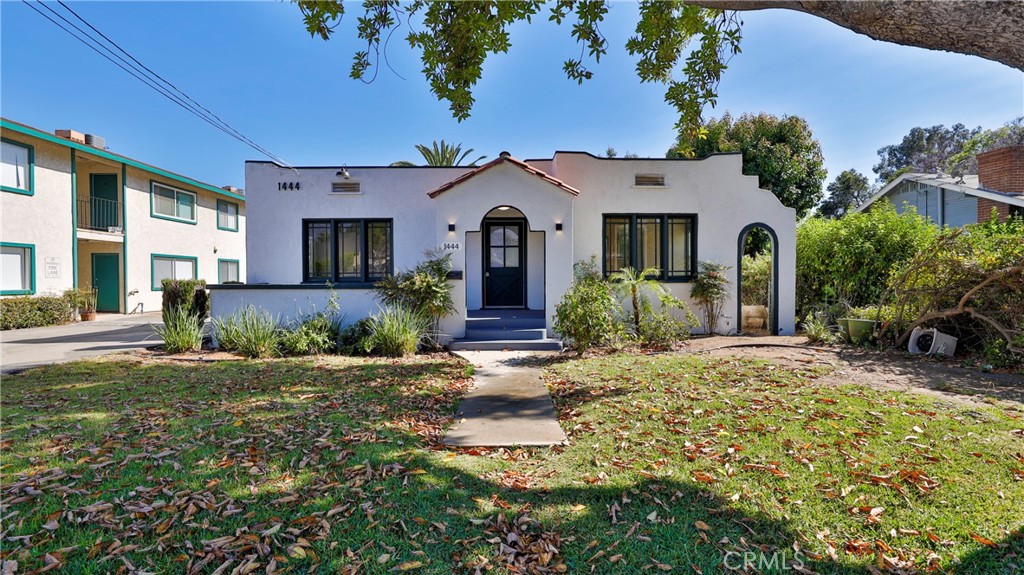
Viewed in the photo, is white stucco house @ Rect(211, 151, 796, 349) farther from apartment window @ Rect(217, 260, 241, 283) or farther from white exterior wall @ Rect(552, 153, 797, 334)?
apartment window @ Rect(217, 260, 241, 283)

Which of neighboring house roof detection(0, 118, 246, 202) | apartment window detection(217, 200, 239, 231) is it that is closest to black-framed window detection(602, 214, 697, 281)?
neighboring house roof detection(0, 118, 246, 202)

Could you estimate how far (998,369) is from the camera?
719cm

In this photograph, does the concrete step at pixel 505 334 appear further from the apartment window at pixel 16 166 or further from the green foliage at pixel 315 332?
the apartment window at pixel 16 166

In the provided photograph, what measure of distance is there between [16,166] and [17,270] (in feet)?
11.2

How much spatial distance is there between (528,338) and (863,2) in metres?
7.91

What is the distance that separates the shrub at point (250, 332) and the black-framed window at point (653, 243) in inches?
306

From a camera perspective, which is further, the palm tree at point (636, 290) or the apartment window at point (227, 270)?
the apartment window at point (227, 270)

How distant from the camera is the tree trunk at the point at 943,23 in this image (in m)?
2.58

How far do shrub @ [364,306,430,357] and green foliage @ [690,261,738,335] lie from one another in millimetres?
6942

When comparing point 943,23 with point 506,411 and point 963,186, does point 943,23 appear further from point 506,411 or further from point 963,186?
point 963,186

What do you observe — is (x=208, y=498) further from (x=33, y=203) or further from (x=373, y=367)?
(x=33, y=203)

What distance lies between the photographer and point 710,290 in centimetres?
1120

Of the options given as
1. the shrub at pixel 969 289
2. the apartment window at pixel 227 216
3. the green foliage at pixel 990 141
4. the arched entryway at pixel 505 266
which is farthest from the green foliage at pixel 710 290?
the green foliage at pixel 990 141

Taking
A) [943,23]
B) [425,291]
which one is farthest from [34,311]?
[943,23]
